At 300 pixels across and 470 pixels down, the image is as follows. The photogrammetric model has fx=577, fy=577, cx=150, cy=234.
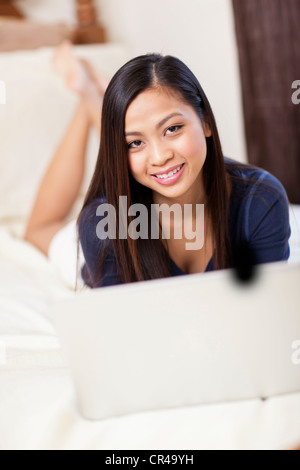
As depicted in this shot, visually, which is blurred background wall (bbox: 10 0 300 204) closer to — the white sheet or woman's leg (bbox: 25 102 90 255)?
woman's leg (bbox: 25 102 90 255)

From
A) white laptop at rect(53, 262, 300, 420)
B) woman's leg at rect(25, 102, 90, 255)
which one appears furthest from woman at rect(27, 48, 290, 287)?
woman's leg at rect(25, 102, 90, 255)

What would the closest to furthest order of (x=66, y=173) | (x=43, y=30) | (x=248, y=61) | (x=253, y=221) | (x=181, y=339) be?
(x=181, y=339), (x=253, y=221), (x=66, y=173), (x=248, y=61), (x=43, y=30)

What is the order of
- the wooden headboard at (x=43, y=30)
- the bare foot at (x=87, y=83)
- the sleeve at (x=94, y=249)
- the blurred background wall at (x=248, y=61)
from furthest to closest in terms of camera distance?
the wooden headboard at (x=43, y=30)
the blurred background wall at (x=248, y=61)
the bare foot at (x=87, y=83)
the sleeve at (x=94, y=249)

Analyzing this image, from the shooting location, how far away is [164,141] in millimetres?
829

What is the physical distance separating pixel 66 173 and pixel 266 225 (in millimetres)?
742

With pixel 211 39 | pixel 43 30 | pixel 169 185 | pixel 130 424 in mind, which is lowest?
pixel 130 424

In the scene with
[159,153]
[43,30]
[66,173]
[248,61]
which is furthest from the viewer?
[43,30]

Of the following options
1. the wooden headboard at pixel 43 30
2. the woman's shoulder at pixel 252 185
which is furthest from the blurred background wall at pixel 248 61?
the woman's shoulder at pixel 252 185

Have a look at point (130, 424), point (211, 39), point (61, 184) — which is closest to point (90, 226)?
point (130, 424)

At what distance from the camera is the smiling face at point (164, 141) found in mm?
814

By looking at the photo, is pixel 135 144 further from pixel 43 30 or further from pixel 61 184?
pixel 43 30

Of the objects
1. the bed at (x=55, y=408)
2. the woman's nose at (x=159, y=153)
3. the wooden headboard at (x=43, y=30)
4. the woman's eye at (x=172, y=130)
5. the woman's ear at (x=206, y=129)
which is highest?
the wooden headboard at (x=43, y=30)

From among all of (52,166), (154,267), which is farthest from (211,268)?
(52,166)

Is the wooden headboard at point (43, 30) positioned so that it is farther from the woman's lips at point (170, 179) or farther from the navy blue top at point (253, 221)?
the woman's lips at point (170, 179)
